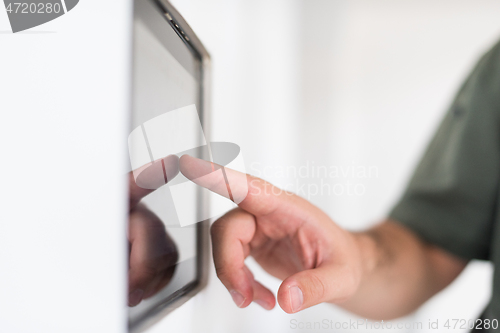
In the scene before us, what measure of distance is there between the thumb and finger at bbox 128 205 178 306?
0.05 metres

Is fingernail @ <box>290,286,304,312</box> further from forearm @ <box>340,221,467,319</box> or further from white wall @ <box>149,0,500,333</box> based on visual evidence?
white wall @ <box>149,0,500,333</box>

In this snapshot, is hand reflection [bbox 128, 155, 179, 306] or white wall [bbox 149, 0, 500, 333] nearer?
hand reflection [bbox 128, 155, 179, 306]

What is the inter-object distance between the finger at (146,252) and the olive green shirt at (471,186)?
1.07 ft

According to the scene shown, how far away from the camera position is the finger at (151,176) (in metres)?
0.11

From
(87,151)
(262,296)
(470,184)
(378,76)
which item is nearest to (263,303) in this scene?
(262,296)

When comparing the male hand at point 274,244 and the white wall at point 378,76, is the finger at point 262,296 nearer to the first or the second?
the male hand at point 274,244

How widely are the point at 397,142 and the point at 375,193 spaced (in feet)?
0.52

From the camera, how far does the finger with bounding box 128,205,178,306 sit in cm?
12

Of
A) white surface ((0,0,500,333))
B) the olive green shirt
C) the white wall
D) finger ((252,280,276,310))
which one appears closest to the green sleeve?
the olive green shirt

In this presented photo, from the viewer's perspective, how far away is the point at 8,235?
0.09 m

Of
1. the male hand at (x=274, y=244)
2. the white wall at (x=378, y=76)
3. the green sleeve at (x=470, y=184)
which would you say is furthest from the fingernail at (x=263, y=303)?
the white wall at (x=378, y=76)

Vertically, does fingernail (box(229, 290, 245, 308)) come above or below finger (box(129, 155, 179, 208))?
below

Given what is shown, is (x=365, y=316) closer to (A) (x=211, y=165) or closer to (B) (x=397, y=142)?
(A) (x=211, y=165)

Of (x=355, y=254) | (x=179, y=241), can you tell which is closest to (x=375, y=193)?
(x=355, y=254)
